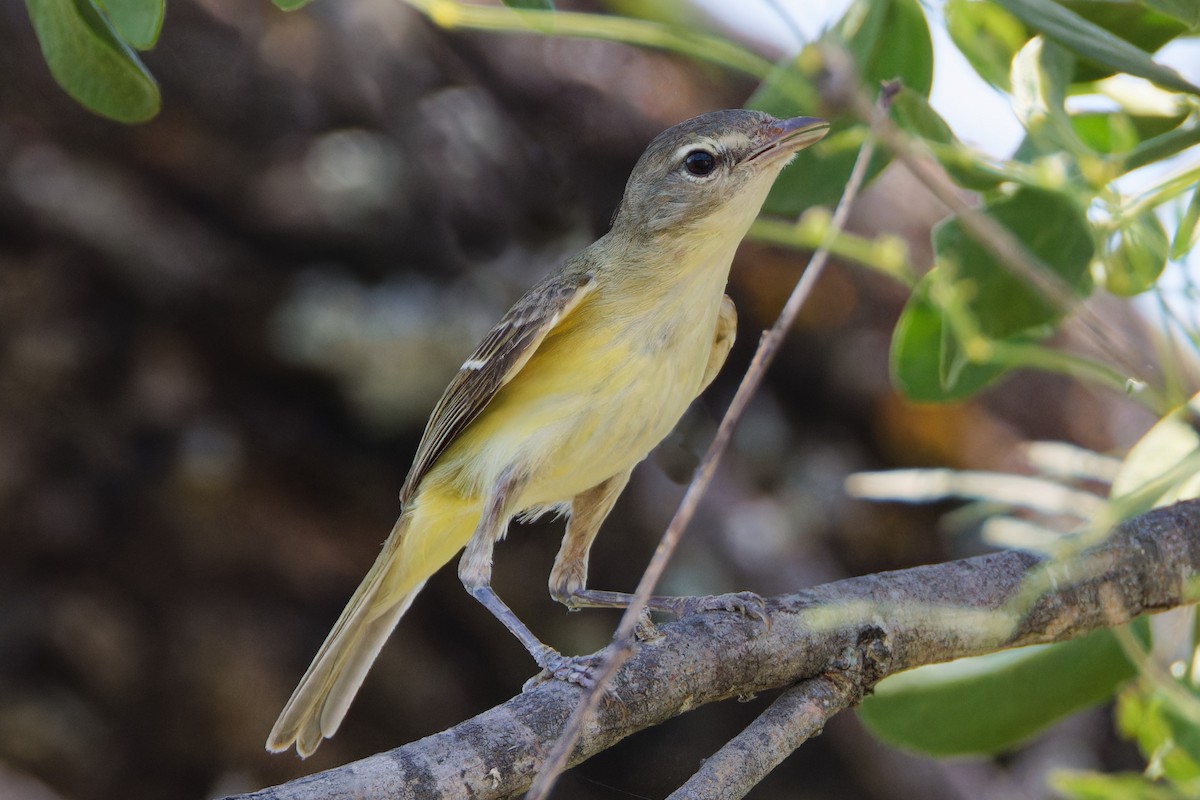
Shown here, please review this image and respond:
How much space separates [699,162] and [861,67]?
0.81 metres

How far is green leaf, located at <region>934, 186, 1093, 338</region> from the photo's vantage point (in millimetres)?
1854

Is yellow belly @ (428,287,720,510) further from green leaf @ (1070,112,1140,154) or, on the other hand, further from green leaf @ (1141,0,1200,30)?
green leaf @ (1141,0,1200,30)

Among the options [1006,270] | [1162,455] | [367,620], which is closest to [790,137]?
[1006,270]

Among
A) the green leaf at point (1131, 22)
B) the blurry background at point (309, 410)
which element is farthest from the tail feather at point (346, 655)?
the green leaf at point (1131, 22)

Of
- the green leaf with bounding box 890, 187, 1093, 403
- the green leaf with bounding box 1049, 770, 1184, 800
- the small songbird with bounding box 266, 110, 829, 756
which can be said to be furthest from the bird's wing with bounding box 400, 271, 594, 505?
the green leaf with bounding box 1049, 770, 1184, 800

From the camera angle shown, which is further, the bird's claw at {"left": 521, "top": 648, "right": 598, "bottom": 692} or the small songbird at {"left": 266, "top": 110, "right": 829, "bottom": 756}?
the small songbird at {"left": 266, "top": 110, "right": 829, "bottom": 756}

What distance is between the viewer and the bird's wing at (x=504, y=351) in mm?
2555

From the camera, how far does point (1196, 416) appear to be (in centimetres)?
199

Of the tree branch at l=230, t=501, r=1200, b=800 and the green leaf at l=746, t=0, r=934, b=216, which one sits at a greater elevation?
the green leaf at l=746, t=0, r=934, b=216

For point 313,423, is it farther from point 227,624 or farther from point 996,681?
point 996,681

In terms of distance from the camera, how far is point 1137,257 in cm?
200

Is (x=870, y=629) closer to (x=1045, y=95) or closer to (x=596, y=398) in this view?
(x=596, y=398)

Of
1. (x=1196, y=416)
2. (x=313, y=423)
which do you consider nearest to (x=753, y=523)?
(x=313, y=423)

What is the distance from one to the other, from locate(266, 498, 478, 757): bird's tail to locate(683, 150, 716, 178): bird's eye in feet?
3.34
